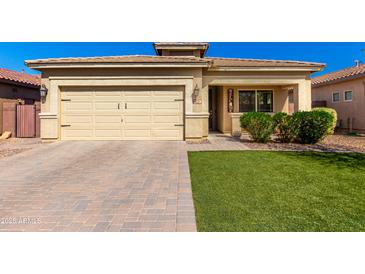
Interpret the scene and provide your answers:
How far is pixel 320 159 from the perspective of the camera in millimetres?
7172

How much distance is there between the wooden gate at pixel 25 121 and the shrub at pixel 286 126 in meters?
12.2

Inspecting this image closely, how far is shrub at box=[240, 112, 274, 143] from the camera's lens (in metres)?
10.2

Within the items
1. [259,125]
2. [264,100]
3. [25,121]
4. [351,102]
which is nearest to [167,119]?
[259,125]

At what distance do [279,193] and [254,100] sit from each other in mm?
11029

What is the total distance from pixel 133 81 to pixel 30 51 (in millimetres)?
6095

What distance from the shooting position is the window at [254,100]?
1455 cm

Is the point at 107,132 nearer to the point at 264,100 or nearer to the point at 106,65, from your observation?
the point at 106,65

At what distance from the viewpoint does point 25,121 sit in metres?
13.1

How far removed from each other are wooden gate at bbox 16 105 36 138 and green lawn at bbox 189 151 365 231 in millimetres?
10203

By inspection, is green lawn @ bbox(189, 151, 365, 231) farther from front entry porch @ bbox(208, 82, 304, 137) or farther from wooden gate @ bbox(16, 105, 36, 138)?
wooden gate @ bbox(16, 105, 36, 138)


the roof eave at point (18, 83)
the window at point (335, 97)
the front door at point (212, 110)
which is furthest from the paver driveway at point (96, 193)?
the window at point (335, 97)

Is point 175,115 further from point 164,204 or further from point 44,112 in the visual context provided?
point 164,204

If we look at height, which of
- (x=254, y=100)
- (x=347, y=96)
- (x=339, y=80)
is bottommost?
(x=254, y=100)

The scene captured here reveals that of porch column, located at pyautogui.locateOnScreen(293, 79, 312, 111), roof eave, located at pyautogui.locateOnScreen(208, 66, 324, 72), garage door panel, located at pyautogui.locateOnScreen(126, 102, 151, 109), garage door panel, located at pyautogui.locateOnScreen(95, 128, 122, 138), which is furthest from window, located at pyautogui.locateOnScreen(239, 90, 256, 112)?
garage door panel, located at pyautogui.locateOnScreen(95, 128, 122, 138)
